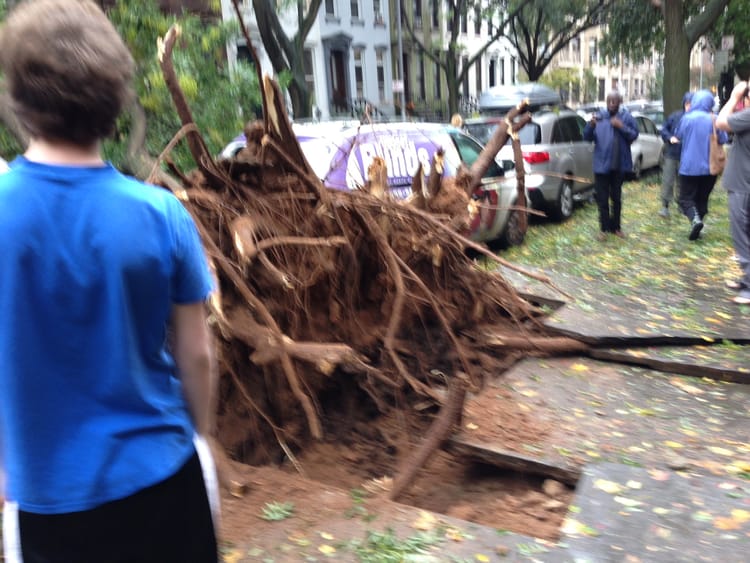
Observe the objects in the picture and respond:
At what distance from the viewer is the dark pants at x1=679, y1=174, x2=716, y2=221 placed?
9.78 m

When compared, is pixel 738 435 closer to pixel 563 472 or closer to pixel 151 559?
pixel 563 472

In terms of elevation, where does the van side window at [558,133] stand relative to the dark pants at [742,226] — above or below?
above

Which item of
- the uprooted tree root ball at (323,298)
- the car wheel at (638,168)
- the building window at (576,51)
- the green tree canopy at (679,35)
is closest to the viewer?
the uprooted tree root ball at (323,298)

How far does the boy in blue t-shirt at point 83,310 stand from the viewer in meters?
1.46

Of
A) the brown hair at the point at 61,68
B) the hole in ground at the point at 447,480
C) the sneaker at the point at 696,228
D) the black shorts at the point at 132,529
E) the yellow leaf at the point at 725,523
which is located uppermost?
the brown hair at the point at 61,68

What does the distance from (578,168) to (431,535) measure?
11.2m

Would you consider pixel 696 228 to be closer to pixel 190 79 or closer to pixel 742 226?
pixel 742 226

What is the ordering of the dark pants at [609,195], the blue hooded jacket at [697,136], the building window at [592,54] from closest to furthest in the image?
the blue hooded jacket at [697,136] → the dark pants at [609,195] → the building window at [592,54]

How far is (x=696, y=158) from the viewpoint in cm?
950

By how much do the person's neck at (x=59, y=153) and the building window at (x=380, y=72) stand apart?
37805 mm

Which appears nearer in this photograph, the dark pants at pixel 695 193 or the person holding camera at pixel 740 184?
the person holding camera at pixel 740 184

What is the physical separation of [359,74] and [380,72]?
90.7 inches

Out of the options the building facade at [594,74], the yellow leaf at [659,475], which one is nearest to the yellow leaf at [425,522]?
the yellow leaf at [659,475]

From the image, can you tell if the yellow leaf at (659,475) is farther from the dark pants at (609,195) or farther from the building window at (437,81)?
the building window at (437,81)
